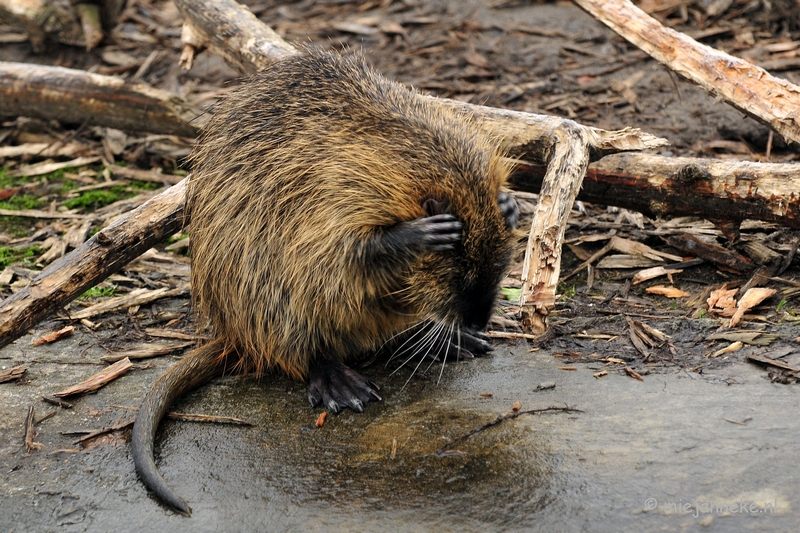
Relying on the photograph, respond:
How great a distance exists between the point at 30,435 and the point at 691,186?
11.4 feet

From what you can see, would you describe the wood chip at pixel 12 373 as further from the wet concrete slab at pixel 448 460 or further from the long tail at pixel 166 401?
the long tail at pixel 166 401

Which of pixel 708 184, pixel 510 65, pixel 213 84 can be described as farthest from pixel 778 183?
pixel 213 84

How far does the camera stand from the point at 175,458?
3.50 metres

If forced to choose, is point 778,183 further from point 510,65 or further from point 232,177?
point 510,65

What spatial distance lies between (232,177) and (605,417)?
2088 mm

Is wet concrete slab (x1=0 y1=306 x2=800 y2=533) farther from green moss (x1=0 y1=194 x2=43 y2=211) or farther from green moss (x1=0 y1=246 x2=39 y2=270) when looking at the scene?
green moss (x1=0 y1=194 x2=43 y2=211)

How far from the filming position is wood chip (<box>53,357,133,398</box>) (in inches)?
156

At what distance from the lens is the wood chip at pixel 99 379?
3.97 metres

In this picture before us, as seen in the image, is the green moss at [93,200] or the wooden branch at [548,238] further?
the green moss at [93,200]

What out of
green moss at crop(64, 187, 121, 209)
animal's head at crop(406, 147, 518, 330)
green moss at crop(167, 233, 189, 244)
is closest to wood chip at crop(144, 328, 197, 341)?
green moss at crop(167, 233, 189, 244)

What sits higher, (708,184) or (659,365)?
(708,184)

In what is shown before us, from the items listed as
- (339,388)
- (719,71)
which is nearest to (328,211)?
(339,388)

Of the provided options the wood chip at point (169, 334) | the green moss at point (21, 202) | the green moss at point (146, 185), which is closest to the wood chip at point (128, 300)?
the wood chip at point (169, 334)

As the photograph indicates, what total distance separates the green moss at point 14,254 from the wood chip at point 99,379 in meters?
1.80
